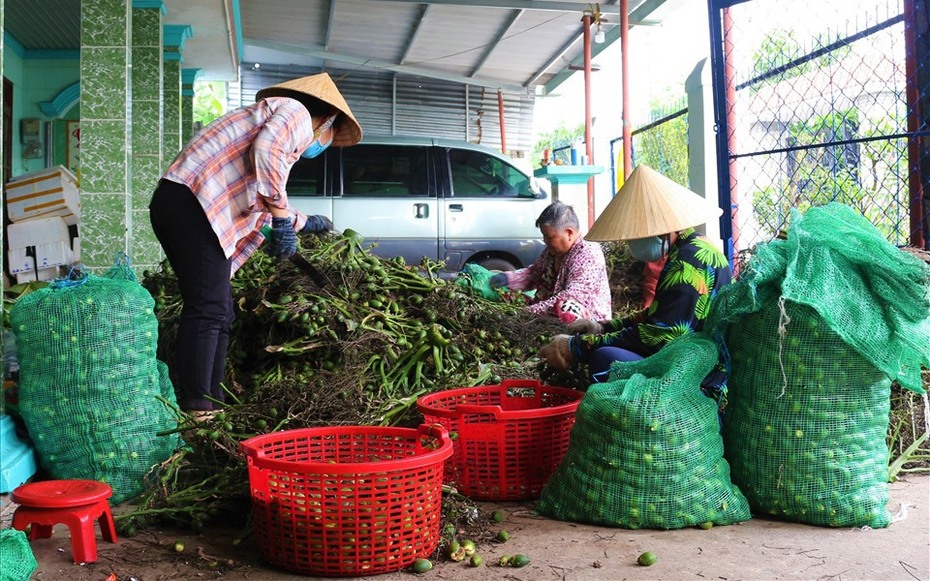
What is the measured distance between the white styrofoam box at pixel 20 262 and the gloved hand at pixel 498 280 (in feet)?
14.3

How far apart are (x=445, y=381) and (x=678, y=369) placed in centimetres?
118

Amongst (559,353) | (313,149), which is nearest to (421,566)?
(559,353)

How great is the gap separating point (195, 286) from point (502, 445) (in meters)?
1.43

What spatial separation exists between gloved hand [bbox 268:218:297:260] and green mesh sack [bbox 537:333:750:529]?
1.82 meters

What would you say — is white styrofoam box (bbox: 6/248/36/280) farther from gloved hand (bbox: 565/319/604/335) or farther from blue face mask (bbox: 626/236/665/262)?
blue face mask (bbox: 626/236/665/262)

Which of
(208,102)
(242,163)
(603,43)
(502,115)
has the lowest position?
(242,163)

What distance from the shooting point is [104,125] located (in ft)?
18.3

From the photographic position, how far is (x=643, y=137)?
9727mm

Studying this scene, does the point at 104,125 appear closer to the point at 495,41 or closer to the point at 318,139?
the point at 318,139

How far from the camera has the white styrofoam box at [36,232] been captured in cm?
740

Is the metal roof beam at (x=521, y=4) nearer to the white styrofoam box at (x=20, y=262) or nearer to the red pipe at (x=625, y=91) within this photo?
the red pipe at (x=625, y=91)

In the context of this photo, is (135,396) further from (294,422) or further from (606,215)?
(606,215)

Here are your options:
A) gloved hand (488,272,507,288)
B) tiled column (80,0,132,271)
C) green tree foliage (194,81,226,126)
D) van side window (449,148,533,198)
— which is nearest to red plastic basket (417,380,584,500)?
gloved hand (488,272,507,288)

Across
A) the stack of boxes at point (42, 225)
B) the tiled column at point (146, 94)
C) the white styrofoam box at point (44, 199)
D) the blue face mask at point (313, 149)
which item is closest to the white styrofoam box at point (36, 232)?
the stack of boxes at point (42, 225)
